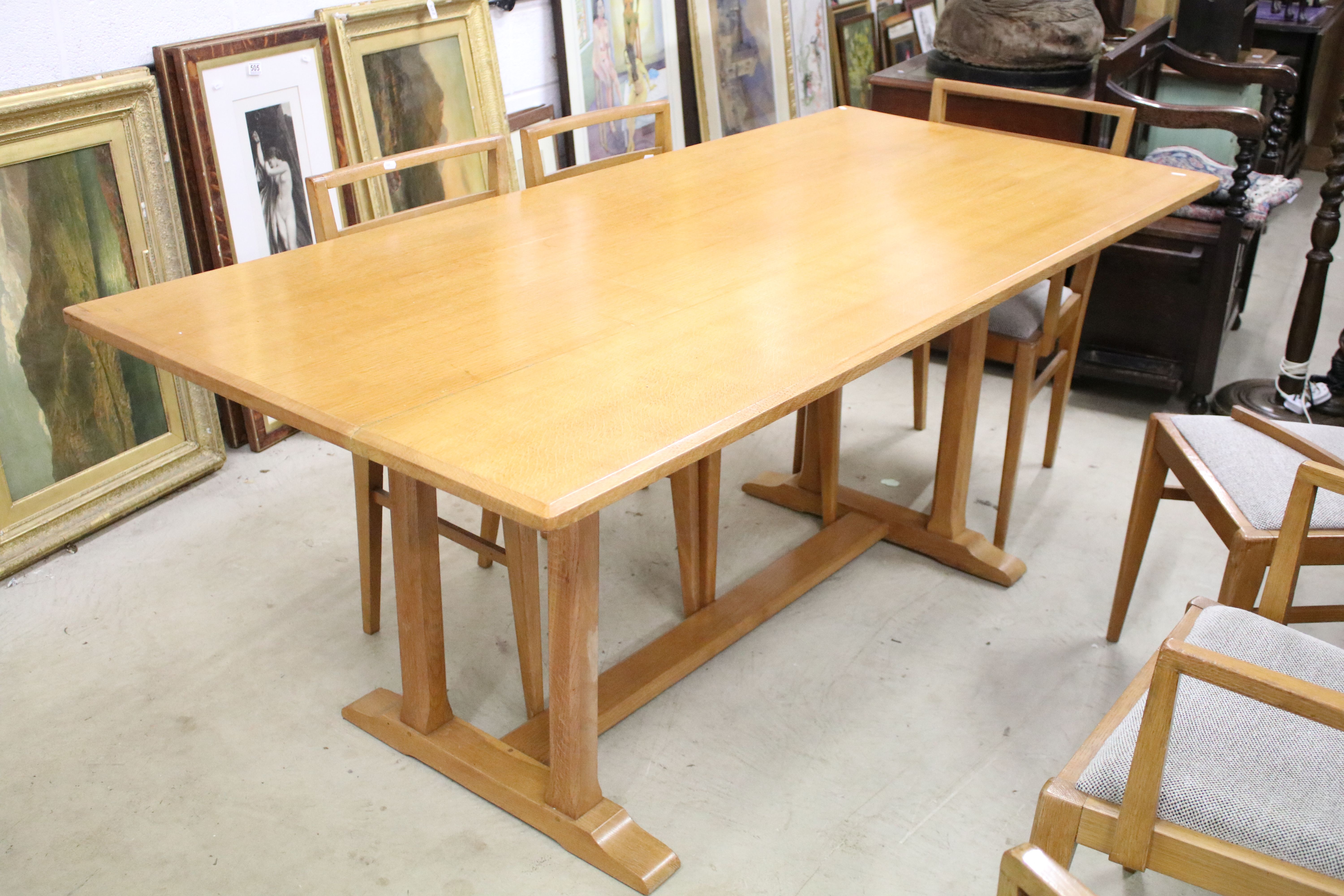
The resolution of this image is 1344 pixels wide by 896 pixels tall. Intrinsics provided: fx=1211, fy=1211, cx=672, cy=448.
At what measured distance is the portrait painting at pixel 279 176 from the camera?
314 centimetres

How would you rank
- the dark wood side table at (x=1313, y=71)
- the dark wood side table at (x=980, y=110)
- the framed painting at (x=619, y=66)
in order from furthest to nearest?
1. the dark wood side table at (x=1313, y=71)
2. the framed painting at (x=619, y=66)
3. the dark wood side table at (x=980, y=110)

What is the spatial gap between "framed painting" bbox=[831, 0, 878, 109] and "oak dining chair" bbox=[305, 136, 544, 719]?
108 inches

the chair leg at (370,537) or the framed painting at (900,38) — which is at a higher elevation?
the framed painting at (900,38)

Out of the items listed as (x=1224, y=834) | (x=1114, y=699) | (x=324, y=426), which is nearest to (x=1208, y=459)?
(x=1114, y=699)

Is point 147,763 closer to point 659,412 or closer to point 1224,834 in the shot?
point 659,412

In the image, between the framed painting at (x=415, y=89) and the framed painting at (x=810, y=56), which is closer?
the framed painting at (x=415, y=89)

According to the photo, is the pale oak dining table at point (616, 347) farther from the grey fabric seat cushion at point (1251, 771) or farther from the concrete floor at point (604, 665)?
the grey fabric seat cushion at point (1251, 771)

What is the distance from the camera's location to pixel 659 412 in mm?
1616

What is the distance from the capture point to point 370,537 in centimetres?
244

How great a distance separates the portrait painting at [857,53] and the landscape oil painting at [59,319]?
3047 millimetres

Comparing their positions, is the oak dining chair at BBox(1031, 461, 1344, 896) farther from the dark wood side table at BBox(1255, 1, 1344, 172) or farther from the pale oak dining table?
the dark wood side table at BBox(1255, 1, 1344, 172)

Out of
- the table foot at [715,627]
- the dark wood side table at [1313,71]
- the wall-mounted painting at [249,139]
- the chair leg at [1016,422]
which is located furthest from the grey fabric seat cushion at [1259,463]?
the dark wood side table at [1313,71]

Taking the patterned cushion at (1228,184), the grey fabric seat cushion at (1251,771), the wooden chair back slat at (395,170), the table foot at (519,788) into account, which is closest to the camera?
the grey fabric seat cushion at (1251,771)

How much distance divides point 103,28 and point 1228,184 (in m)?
3.05
